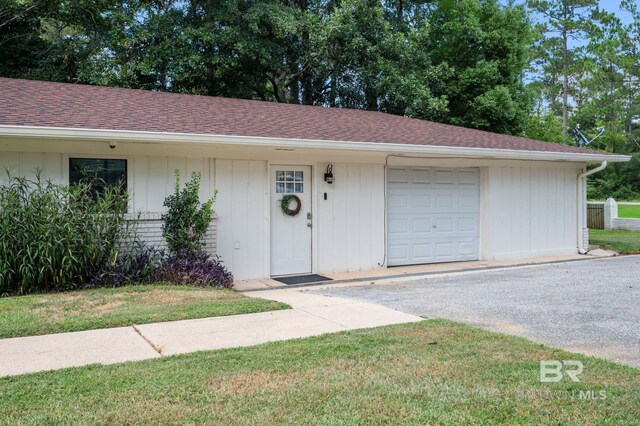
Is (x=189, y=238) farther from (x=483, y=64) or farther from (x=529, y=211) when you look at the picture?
(x=483, y=64)

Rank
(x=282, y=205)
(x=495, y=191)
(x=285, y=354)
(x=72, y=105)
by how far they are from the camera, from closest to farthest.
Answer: (x=285, y=354) < (x=72, y=105) < (x=282, y=205) < (x=495, y=191)

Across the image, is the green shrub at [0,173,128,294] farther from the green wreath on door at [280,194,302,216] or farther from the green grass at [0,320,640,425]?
the green grass at [0,320,640,425]

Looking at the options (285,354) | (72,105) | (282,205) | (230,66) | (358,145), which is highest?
(230,66)

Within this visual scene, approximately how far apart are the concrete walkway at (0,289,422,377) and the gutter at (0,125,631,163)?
3.10 metres

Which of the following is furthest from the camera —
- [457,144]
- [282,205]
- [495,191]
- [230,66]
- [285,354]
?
[230,66]

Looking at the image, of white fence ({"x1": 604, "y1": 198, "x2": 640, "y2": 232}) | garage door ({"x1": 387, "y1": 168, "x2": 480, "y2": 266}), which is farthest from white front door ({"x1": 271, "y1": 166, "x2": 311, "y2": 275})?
white fence ({"x1": 604, "y1": 198, "x2": 640, "y2": 232})

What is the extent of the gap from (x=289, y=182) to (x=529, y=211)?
5.84 metres

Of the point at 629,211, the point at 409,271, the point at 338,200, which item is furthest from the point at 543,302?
the point at 629,211

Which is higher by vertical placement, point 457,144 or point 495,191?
point 457,144

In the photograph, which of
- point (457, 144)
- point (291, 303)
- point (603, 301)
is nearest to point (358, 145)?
point (457, 144)

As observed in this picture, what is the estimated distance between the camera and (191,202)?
25.9ft

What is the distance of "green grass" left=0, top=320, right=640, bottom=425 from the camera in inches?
122

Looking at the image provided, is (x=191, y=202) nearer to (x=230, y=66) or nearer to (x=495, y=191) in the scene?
(x=495, y=191)

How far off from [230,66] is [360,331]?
12.9 m
